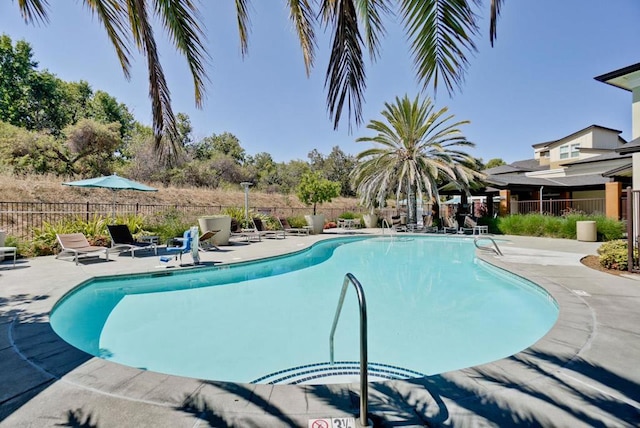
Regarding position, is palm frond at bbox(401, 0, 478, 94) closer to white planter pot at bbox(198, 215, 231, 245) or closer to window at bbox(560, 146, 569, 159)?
white planter pot at bbox(198, 215, 231, 245)

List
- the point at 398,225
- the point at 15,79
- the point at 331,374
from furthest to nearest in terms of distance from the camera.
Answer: the point at 15,79, the point at 398,225, the point at 331,374

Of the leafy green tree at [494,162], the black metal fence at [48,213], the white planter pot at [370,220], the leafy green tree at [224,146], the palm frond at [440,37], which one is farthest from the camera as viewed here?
the leafy green tree at [494,162]

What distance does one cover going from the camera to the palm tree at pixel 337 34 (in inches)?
86.9

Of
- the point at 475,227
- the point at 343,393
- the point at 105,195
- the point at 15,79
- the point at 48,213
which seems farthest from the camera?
the point at 15,79

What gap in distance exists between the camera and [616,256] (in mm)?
7098

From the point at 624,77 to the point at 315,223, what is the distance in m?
13.3

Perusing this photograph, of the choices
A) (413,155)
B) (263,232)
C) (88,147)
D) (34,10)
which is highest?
(88,147)

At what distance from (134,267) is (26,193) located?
11332 mm

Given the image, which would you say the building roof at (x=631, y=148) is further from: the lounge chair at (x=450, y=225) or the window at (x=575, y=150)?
the window at (x=575, y=150)

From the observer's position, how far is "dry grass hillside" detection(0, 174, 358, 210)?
14328mm

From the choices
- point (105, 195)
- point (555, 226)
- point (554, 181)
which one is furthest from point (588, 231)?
point (105, 195)

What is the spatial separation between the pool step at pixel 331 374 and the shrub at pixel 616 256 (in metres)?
Result: 6.42

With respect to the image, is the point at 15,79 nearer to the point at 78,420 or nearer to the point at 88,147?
the point at 88,147

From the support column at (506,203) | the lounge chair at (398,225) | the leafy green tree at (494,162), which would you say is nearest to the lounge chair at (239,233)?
the lounge chair at (398,225)
